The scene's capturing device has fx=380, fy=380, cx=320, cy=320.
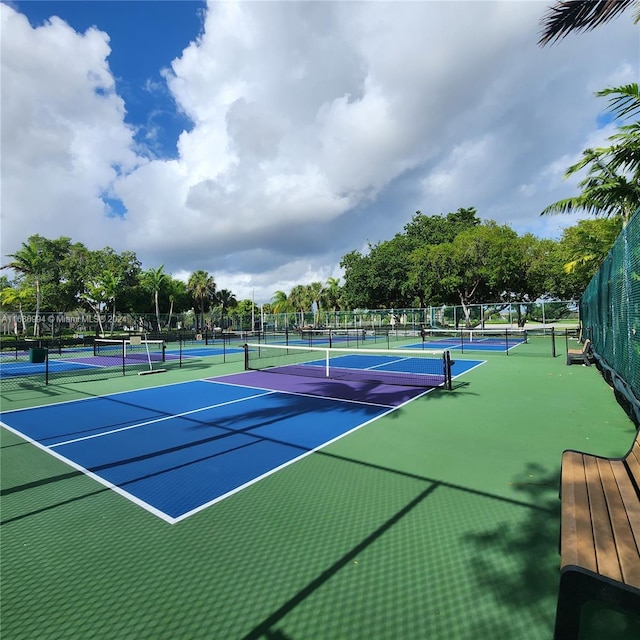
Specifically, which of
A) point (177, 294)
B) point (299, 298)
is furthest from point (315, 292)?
point (177, 294)

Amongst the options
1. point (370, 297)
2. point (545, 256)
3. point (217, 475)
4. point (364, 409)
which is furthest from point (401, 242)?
point (217, 475)

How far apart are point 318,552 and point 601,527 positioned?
6.96ft

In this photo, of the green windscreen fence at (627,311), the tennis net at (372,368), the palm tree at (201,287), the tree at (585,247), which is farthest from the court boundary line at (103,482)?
the palm tree at (201,287)

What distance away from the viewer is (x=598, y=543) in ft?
7.30

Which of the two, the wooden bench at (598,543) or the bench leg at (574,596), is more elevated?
the wooden bench at (598,543)

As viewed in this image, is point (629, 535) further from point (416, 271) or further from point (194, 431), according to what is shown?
point (416, 271)

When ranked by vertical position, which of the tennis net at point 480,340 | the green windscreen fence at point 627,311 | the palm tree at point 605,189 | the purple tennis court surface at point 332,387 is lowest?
the purple tennis court surface at point 332,387

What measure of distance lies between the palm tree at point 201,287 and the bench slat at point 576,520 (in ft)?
228

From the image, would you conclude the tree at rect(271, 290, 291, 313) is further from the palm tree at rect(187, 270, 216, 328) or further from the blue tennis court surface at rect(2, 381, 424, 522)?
the blue tennis court surface at rect(2, 381, 424, 522)

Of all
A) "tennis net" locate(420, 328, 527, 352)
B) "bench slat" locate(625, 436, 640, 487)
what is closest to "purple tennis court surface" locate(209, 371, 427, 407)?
"bench slat" locate(625, 436, 640, 487)

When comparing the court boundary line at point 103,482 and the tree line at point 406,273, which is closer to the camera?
the court boundary line at point 103,482

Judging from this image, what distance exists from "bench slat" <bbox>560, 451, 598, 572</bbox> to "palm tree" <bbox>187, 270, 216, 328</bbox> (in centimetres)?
6962

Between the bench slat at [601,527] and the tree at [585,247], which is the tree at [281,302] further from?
the bench slat at [601,527]

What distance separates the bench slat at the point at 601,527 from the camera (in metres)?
2.02
